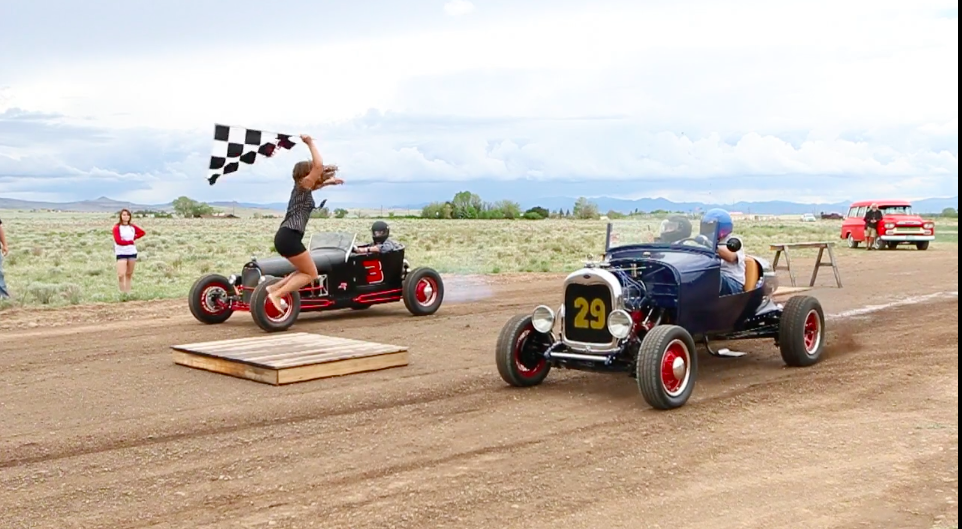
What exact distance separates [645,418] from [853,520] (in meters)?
2.37

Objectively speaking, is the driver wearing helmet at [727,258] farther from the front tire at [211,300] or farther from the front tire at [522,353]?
the front tire at [211,300]

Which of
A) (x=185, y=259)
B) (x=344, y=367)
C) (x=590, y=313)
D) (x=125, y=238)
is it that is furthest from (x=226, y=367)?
(x=185, y=259)

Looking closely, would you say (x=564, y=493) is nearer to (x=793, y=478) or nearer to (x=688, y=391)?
(x=793, y=478)

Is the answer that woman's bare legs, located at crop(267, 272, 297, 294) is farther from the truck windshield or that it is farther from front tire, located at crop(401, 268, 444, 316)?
the truck windshield

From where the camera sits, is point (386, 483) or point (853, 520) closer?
point (853, 520)

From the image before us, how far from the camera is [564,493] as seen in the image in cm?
550

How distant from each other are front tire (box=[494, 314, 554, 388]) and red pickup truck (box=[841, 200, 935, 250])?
92.0 ft

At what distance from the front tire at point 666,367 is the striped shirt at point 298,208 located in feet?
14.6

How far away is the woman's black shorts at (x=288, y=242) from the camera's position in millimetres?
10539

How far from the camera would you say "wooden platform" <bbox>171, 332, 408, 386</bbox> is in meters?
8.81

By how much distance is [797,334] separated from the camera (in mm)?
9086

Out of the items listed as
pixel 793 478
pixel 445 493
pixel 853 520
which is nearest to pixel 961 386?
pixel 853 520

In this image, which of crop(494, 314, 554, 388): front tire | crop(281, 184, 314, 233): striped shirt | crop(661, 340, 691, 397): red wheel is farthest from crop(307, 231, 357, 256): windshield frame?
crop(661, 340, 691, 397): red wheel

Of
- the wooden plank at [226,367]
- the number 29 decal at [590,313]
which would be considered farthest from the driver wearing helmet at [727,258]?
the wooden plank at [226,367]
